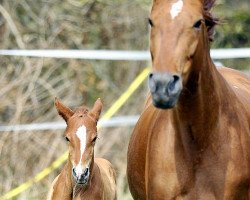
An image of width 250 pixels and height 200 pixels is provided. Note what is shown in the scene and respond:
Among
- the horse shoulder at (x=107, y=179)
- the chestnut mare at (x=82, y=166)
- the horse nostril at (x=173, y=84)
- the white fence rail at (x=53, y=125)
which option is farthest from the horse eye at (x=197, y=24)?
the white fence rail at (x=53, y=125)

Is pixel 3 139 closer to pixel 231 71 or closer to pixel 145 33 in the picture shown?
pixel 145 33

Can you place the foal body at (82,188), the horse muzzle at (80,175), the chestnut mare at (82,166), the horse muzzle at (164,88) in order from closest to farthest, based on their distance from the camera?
the horse muzzle at (164,88)
the horse muzzle at (80,175)
the chestnut mare at (82,166)
the foal body at (82,188)

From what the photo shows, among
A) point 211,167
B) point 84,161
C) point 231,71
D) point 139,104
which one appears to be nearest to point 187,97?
point 211,167

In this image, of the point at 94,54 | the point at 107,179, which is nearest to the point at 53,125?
the point at 94,54

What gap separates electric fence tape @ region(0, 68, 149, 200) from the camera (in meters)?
10.2

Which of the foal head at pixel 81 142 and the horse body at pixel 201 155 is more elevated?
the horse body at pixel 201 155

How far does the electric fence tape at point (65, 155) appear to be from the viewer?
10.2m

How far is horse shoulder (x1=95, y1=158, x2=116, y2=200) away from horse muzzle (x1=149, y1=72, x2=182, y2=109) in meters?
3.79

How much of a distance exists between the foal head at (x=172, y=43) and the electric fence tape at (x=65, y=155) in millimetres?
5649

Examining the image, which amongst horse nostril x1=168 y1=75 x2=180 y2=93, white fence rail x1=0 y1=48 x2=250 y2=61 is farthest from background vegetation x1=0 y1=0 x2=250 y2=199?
horse nostril x1=168 y1=75 x2=180 y2=93

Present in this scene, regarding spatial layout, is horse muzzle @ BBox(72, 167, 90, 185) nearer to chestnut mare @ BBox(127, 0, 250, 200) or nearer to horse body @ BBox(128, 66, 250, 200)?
chestnut mare @ BBox(127, 0, 250, 200)

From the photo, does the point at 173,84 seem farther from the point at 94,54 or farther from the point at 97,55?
the point at 94,54

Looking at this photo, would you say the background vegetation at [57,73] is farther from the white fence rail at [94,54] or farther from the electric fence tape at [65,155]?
the white fence rail at [94,54]

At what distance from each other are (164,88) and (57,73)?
792 centimetres
